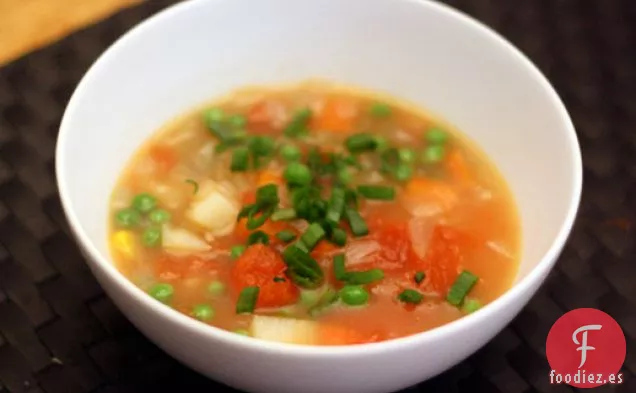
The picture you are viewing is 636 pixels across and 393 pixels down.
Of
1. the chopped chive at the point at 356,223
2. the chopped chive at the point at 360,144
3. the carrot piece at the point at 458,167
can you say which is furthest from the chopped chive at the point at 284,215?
the carrot piece at the point at 458,167

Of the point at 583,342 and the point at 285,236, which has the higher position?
the point at 285,236

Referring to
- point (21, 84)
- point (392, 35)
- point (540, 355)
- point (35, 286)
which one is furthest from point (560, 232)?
point (21, 84)

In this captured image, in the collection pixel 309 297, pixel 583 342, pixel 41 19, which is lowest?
pixel 583 342

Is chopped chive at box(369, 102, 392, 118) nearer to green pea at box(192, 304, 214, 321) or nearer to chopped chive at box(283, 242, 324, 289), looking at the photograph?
chopped chive at box(283, 242, 324, 289)

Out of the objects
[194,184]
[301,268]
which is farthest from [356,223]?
[194,184]

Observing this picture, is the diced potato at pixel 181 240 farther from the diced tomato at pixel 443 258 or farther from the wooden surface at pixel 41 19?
the wooden surface at pixel 41 19

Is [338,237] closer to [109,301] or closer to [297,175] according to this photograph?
[297,175]

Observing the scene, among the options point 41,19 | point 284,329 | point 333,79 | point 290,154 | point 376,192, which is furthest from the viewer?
point 41,19
